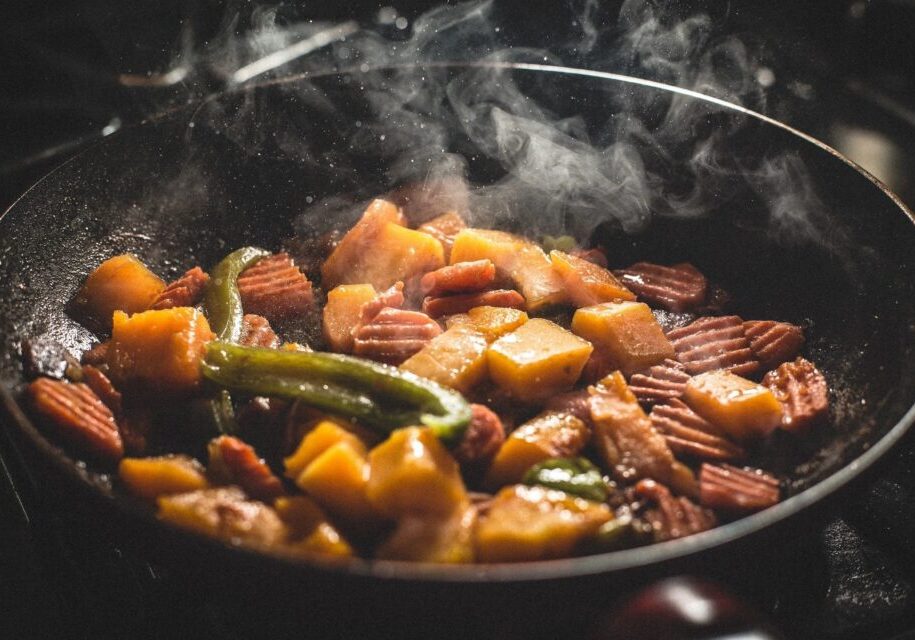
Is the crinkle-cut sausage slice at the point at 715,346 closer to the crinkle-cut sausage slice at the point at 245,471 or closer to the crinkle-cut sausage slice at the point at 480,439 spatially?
the crinkle-cut sausage slice at the point at 480,439

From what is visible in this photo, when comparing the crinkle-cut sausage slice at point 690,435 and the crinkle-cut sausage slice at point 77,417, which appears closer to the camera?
the crinkle-cut sausage slice at point 77,417

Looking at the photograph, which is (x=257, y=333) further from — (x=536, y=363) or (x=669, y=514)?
(x=669, y=514)

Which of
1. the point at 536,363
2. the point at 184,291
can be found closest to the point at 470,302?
the point at 536,363

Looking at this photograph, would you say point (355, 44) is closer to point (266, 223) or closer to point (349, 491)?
point (266, 223)

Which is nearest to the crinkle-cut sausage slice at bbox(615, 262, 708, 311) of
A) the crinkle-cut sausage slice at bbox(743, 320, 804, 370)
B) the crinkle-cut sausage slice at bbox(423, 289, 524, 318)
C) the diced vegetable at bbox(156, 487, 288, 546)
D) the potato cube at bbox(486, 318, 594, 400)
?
the crinkle-cut sausage slice at bbox(743, 320, 804, 370)

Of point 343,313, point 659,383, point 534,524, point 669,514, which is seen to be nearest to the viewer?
point 534,524

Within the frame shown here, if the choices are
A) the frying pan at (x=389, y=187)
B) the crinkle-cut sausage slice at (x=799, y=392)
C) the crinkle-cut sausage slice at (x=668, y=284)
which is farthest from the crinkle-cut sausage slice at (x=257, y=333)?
the crinkle-cut sausage slice at (x=799, y=392)
